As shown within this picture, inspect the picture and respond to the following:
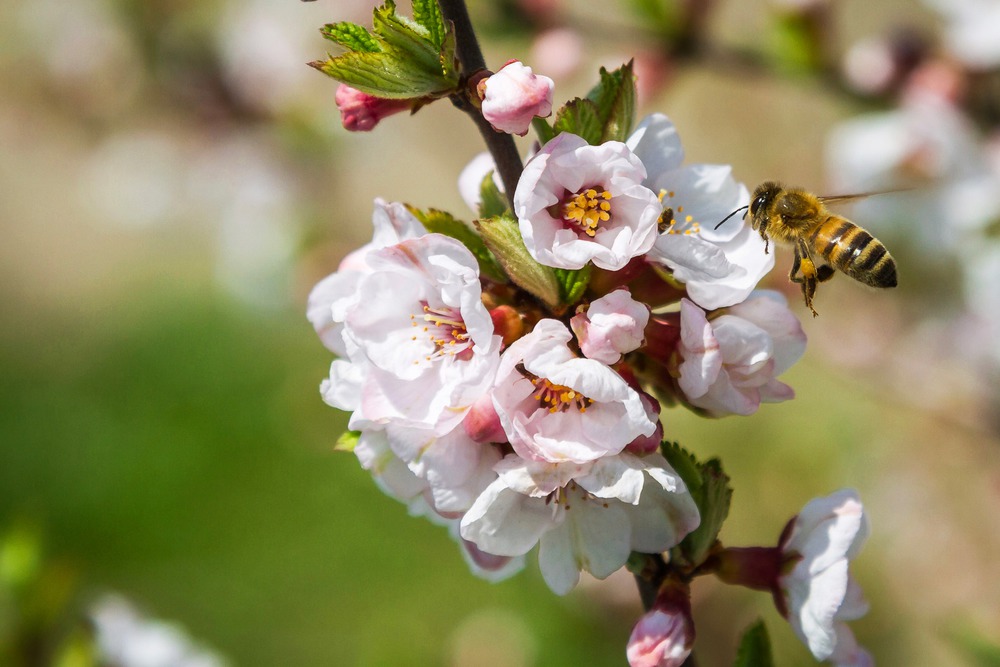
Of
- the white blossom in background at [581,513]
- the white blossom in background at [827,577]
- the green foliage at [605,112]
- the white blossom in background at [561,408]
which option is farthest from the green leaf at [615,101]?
the white blossom in background at [827,577]

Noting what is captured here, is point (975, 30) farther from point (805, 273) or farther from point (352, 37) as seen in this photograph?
point (352, 37)

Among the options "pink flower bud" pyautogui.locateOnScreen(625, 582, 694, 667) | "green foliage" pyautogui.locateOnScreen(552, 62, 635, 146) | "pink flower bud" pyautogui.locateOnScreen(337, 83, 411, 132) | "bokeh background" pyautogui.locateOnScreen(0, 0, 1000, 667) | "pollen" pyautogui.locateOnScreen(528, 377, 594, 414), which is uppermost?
"pink flower bud" pyautogui.locateOnScreen(337, 83, 411, 132)

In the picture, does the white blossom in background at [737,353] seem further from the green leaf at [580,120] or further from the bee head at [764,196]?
the bee head at [764,196]

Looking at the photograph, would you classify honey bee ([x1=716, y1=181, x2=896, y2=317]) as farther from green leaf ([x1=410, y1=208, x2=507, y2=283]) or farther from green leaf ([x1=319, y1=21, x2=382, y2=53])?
green leaf ([x1=319, y1=21, x2=382, y2=53])

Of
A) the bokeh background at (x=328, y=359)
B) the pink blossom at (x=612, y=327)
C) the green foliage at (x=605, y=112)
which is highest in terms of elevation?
the green foliage at (x=605, y=112)

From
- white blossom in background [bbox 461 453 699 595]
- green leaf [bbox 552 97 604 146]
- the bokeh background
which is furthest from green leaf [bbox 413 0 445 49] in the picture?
the bokeh background

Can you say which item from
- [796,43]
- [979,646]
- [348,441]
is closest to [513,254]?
[348,441]
